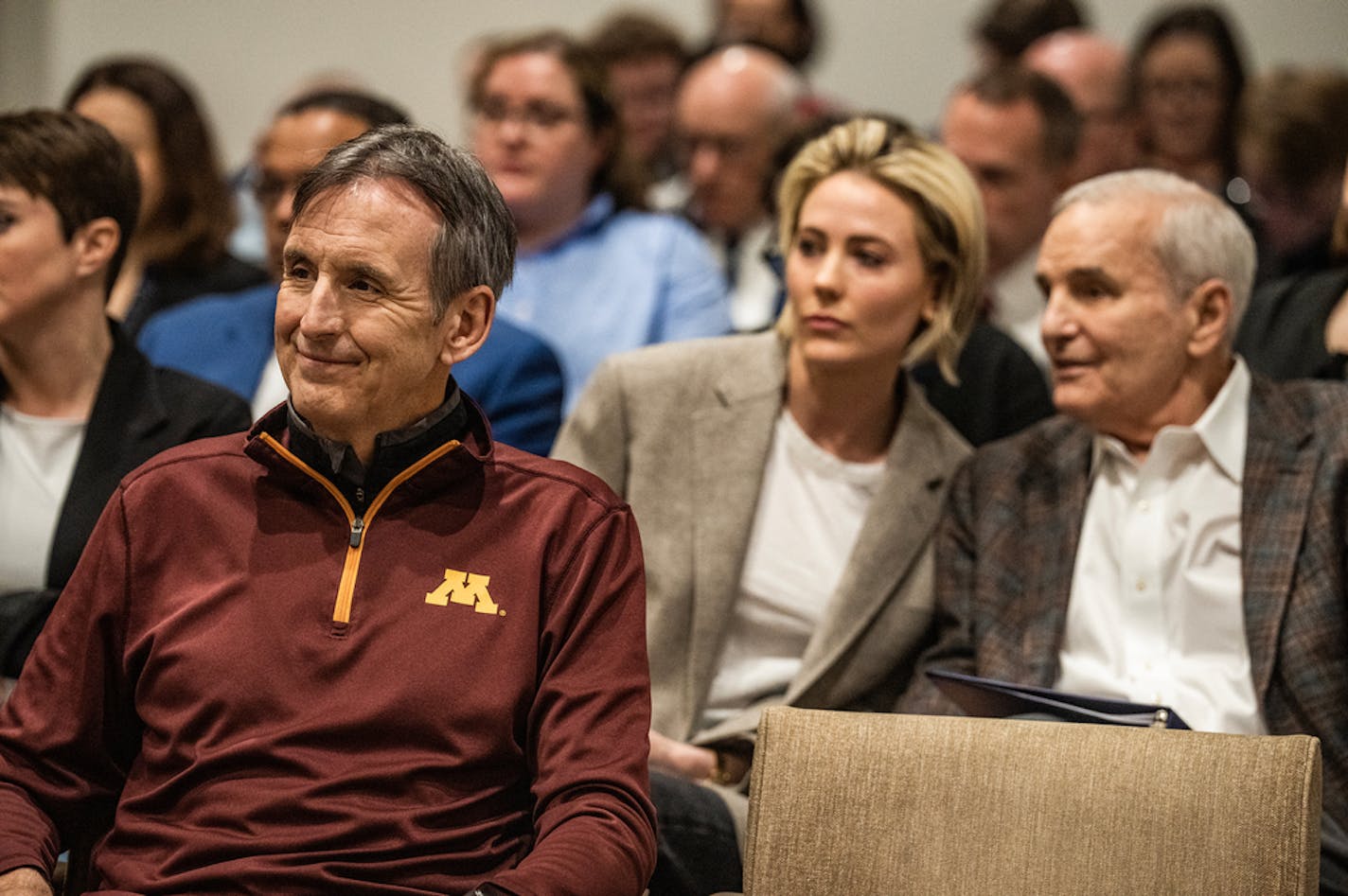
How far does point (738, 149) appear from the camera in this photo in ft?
15.6

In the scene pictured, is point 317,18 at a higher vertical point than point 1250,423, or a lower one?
higher

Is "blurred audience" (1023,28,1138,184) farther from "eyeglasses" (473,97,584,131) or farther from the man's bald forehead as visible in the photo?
"eyeglasses" (473,97,584,131)

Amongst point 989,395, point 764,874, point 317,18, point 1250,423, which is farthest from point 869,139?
point 317,18

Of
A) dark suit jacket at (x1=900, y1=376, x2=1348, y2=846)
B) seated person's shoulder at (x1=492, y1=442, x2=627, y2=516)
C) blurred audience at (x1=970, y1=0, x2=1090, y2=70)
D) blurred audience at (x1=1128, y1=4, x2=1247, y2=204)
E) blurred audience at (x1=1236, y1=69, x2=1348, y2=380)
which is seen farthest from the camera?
blurred audience at (x1=970, y1=0, x2=1090, y2=70)

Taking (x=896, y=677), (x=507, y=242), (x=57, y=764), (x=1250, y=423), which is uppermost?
(x=507, y=242)

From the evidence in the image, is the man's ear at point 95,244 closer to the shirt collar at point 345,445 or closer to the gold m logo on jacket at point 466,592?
the shirt collar at point 345,445

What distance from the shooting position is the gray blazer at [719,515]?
285cm

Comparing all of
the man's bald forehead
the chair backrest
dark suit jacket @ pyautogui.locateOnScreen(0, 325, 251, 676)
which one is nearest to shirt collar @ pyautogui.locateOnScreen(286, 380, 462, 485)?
the chair backrest

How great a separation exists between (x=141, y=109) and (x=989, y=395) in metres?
2.16

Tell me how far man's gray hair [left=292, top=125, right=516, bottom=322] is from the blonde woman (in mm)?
957

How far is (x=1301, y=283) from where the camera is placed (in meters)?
3.56

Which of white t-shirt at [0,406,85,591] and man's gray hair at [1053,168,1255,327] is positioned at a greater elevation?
man's gray hair at [1053,168,1255,327]

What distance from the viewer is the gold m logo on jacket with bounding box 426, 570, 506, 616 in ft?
6.43

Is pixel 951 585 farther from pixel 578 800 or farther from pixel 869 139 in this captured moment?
pixel 578 800
